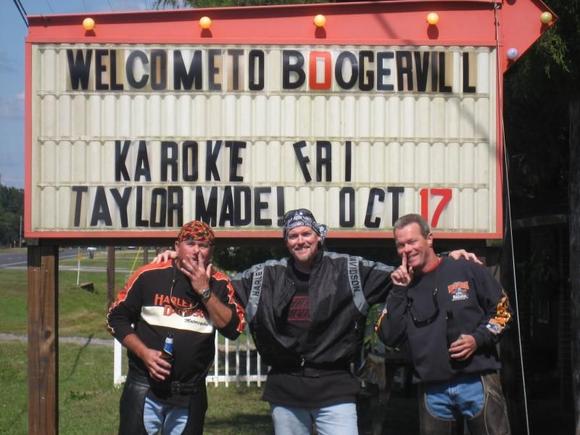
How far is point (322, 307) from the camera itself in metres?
5.16

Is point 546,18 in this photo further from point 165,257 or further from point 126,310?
point 126,310

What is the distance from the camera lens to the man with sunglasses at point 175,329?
524 centimetres

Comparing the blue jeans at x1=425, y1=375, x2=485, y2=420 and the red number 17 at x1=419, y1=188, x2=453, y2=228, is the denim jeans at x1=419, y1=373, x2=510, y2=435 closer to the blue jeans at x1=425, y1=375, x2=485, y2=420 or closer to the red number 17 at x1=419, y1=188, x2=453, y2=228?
the blue jeans at x1=425, y1=375, x2=485, y2=420

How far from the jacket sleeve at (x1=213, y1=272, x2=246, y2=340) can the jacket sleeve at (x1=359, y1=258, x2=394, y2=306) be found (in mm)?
719

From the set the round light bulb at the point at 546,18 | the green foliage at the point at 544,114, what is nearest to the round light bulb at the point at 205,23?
the round light bulb at the point at 546,18

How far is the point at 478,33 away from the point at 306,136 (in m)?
1.55

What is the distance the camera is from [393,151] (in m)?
7.04


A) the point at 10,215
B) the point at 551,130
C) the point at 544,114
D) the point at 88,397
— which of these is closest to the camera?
the point at 544,114

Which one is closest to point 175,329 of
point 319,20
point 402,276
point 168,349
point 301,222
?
point 168,349

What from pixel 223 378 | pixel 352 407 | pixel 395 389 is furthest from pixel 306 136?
pixel 223 378

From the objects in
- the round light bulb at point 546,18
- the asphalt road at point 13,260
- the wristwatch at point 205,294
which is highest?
the round light bulb at point 546,18

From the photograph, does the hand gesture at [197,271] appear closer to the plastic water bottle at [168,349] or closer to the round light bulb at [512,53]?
the plastic water bottle at [168,349]

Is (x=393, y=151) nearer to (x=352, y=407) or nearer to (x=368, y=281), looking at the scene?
(x=368, y=281)

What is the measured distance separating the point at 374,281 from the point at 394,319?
26cm
